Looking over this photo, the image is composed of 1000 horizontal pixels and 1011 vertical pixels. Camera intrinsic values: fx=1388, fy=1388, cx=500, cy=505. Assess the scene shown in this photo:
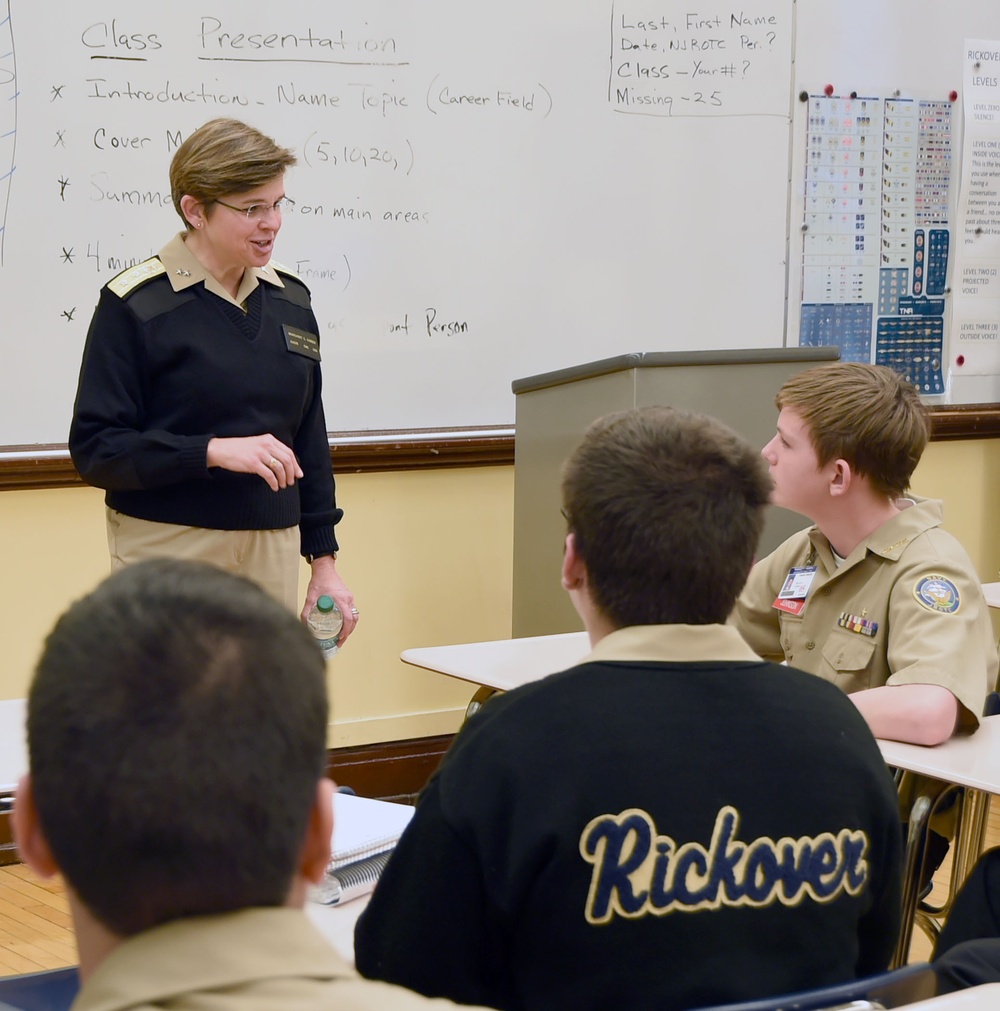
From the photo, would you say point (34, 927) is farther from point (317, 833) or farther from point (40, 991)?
point (317, 833)

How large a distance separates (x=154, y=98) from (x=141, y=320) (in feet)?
3.69

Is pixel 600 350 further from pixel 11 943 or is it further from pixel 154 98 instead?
pixel 11 943

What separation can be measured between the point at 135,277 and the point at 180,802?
1.94 meters

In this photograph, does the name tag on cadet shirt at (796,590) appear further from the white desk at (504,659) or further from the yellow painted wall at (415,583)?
the yellow painted wall at (415,583)

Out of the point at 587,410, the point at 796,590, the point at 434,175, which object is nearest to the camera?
the point at 796,590

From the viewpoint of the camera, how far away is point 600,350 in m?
3.96

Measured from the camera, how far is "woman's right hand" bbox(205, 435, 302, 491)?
2367 mm

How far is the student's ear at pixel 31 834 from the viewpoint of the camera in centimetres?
71

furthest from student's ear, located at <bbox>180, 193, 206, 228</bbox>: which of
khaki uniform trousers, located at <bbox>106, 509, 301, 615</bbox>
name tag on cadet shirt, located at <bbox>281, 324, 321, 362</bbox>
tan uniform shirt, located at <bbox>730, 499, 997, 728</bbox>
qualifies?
tan uniform shirt, located at <bbox>730, 499, 997, 728</bbox>

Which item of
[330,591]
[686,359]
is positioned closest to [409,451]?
[686,359]

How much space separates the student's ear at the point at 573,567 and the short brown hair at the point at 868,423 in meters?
0.96

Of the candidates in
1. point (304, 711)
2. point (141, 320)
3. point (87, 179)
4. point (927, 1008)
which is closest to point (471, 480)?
point (87, 179)

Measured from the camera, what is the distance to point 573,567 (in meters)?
1.35

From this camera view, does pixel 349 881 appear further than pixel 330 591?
No
